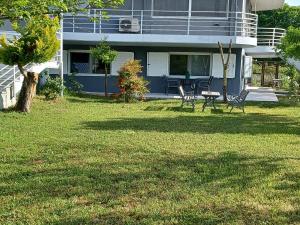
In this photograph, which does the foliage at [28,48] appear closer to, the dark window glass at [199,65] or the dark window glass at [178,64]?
the dark window glass at [178,64]

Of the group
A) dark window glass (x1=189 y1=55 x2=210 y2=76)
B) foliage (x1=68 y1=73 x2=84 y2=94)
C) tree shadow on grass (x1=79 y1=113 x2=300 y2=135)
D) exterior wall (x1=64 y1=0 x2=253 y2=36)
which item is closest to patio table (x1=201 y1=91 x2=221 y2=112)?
tree shadow on grass (x1=79 y1=113 x2=300 y2=135)

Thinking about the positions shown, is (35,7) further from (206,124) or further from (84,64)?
(84,64)

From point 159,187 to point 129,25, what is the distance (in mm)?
16162

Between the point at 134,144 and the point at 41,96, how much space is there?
9.82 m

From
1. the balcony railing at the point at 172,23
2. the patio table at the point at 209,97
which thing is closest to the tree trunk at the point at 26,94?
the patio table at the point at 209,97

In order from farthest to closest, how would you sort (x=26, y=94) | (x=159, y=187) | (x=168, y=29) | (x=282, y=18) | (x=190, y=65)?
(x=282, y=18) → (x=190, y=65) → (x=168, y=29) → (x=26, y=94) → (x=159, y=187)

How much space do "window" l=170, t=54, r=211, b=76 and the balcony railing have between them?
141 centimetres

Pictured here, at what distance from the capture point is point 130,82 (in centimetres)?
1834

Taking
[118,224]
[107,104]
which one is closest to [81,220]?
[118,224]

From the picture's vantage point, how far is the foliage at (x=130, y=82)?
18344 millimetres

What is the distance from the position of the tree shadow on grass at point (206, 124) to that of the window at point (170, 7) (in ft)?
29.2

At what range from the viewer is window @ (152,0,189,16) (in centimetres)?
2214

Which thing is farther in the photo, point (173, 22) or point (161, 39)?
point (173, 22)

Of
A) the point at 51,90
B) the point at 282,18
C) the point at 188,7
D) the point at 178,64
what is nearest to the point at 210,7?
the point at 188,7
